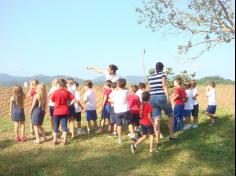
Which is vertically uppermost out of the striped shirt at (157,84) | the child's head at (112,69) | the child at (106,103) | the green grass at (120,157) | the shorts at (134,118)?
the child's head at (112,69)

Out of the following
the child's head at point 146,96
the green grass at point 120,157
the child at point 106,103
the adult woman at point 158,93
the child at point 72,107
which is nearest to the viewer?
the green grass at point 120,157

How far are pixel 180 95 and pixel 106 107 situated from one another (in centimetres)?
→ 238

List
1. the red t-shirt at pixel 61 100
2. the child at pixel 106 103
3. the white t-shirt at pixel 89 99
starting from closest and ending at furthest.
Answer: the red t-shirt at pixel 61 100 < the child at pixel 106 103 < the white t-shirt at pixel 89 99

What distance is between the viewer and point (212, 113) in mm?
14570

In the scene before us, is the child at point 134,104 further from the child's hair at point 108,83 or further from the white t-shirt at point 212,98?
the white t-shirt at point 212,98

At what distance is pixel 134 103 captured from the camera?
1217 cm

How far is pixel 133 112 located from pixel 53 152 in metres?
2.68

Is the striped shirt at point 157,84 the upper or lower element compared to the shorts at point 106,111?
upper

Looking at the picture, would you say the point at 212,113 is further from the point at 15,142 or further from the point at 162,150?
the point at 15,142

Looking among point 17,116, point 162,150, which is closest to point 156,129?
point 162,150

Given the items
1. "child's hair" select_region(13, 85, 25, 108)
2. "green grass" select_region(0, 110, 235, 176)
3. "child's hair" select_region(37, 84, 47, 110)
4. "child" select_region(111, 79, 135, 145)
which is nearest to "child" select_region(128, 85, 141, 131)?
"child" select_region(111, 79, 135, 145)

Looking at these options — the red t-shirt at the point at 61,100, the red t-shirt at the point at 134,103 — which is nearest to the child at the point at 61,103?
the red t-shirt at the point at 61,100

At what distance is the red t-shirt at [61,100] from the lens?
11570 mm

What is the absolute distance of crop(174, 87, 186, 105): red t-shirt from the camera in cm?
1288
